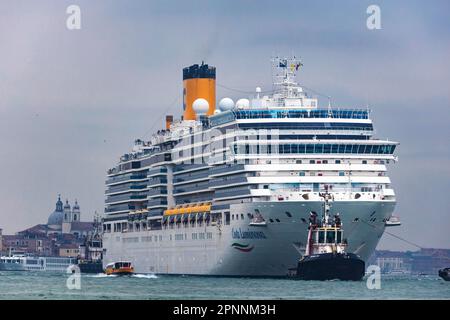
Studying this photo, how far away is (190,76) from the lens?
5059 inches

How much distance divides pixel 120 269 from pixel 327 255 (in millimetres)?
32287

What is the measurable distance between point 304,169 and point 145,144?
114 ft

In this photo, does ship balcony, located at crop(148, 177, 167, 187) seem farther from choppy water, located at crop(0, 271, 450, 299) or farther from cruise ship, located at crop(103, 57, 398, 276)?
choppy water, located at crop(0, 271, 450, 299)

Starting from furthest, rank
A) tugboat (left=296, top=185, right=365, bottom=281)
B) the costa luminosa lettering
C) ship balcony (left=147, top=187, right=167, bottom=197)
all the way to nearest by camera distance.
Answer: ship balcony (left=147, top=187, right=167, bottom=197), the costa luminosa lettering, tugboat (left=296, top=185, right=365, bottom=281)

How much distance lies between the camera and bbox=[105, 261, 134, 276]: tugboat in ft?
404

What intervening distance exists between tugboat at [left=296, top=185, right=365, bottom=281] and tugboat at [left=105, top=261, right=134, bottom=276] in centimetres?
2843

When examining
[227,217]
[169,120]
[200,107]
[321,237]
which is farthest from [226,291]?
[169,120]

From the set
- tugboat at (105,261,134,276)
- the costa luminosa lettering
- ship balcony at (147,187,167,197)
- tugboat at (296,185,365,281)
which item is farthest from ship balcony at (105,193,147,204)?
tugboat at (296,185,365,281)

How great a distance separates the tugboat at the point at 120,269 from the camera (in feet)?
404

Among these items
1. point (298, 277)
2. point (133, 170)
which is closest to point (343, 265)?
point (298, 277)

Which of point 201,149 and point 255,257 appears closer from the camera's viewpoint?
point 255,257

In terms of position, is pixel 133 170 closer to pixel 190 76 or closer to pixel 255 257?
pixel 190 76

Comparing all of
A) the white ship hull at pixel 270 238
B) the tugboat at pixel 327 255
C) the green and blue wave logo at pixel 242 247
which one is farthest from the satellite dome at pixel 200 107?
the tugboat at pixel 327 255

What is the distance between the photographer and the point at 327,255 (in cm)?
9519
